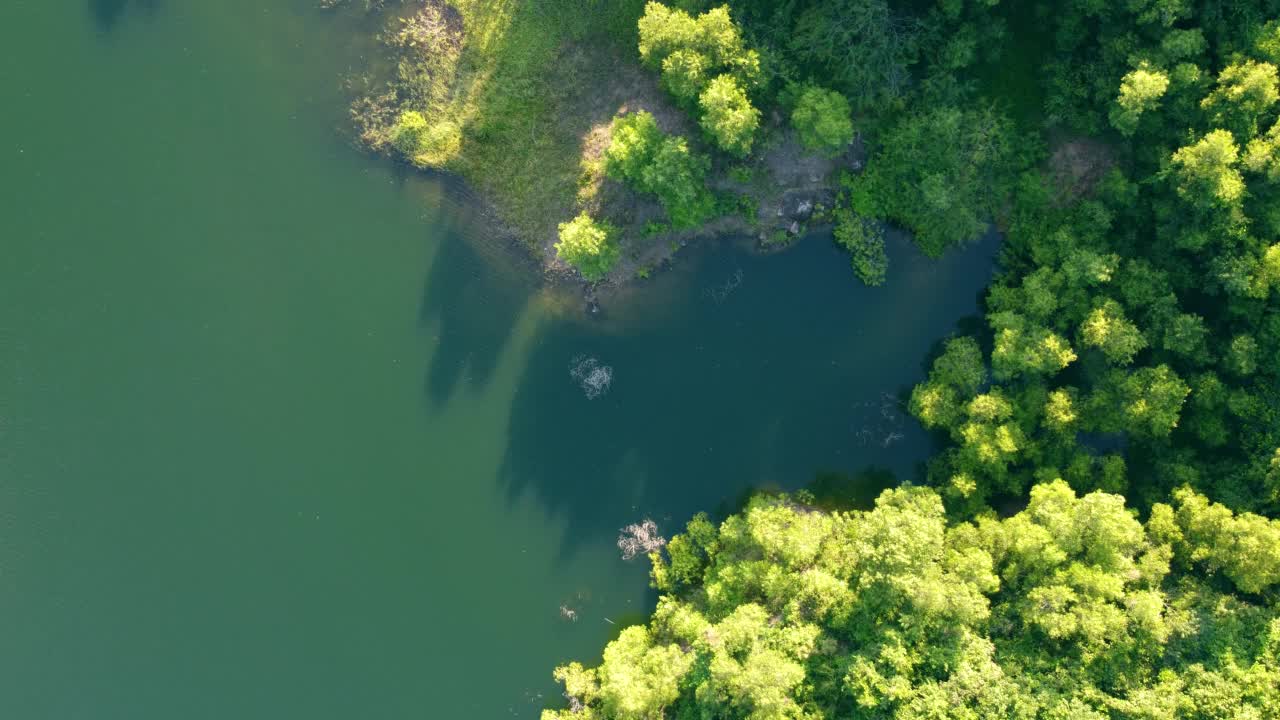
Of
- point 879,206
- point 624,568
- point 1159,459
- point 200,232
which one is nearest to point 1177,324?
point 1159,459

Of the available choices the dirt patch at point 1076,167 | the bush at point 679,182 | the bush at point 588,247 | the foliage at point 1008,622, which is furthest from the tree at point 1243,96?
the bush at point 588,247

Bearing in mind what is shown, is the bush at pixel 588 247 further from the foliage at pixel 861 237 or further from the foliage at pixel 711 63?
the foliage at pixel 861 237

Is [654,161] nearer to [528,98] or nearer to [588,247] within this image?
[588,247]

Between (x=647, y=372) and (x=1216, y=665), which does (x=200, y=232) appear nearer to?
(x=647, y=372)

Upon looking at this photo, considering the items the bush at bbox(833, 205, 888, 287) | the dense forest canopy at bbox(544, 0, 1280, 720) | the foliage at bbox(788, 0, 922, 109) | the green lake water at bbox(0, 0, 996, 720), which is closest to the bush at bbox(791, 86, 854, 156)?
the dense forest canopy at bbox(544, 0, 1280, 720)

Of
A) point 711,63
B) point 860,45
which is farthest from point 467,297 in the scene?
point 860,45

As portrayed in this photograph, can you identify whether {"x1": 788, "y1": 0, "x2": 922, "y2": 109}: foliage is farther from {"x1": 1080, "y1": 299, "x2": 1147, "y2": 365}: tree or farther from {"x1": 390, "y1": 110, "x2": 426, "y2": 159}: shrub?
{"x1": 390, "y1": 110, "x2": 426, "y2": 159}: shrub
